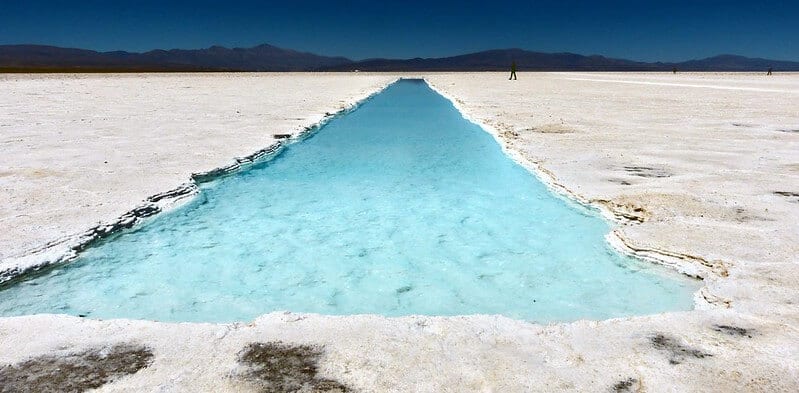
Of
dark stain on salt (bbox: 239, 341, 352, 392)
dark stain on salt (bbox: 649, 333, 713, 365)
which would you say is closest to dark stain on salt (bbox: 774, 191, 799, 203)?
dark stain on salt (bbox: 649, 333, 713, 365)

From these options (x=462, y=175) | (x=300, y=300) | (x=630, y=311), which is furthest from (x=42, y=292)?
(x=462, y=175)

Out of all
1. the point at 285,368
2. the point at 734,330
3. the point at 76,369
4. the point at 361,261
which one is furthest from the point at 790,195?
the point at 76,369

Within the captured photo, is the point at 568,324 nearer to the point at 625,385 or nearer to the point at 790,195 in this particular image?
the point at 625,385

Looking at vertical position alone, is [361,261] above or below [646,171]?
below

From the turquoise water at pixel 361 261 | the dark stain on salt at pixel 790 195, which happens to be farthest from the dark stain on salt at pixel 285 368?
the dark stain on salt at pixel 790 195

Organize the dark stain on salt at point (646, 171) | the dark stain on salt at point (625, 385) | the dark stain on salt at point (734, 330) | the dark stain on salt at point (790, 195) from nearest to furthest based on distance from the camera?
the dark stain on salt at point (625, 385), the dark stain on salt at point (734, 330), the dark stain on salt at point (790, 195), the dark stain on salt at point (646, 171)

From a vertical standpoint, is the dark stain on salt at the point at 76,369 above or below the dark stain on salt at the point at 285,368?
below

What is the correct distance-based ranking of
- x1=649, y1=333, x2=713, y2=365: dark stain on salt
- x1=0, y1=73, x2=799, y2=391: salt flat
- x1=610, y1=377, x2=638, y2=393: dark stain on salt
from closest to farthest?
x1=610, y1=377, x2=638, y2=393: dark stain on salt, x1=0, y1=73, x2=799, y2=391: salt flat, x1=649, y1=333, x2=713, y2=365: dark stain on salt

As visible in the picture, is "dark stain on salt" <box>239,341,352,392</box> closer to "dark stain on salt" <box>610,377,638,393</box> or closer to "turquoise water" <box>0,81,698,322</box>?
"turquoise water" <box>0,81,698,322</box>

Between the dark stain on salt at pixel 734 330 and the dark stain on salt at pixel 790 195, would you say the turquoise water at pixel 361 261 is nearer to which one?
the dark stain on salt at pixel 734 330
